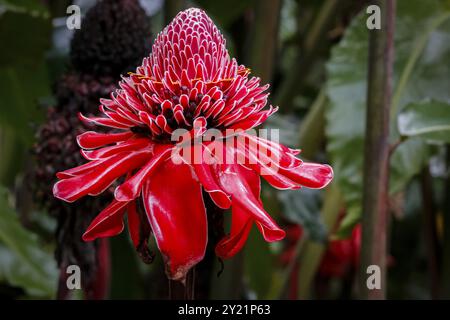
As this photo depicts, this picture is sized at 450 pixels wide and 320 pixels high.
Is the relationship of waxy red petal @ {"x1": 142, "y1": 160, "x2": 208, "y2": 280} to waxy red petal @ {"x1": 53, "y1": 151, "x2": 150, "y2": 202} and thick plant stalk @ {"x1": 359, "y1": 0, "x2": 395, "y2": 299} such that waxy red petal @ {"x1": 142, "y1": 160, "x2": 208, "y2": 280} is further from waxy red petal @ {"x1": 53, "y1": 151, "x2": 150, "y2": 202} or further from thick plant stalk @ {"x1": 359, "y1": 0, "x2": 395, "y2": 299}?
thick plant stalk @ {"x1": 359, "y1": 0, "x2": 395, "y2": 299}

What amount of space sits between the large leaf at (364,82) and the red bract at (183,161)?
0.77 ft

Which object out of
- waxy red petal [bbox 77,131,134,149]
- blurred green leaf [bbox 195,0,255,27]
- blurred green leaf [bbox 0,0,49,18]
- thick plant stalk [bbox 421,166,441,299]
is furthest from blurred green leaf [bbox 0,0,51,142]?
thick plant stalk [bbox 421,166,441,299]

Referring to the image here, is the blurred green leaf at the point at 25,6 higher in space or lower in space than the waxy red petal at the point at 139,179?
higher

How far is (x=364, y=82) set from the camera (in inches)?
21.5

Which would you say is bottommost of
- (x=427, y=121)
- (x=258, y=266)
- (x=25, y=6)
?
(x=258, y=266)

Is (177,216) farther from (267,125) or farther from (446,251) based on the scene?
(446,251)

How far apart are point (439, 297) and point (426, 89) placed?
0.65ft

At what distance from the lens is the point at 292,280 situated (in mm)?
587

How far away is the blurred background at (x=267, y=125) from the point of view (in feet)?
1.40

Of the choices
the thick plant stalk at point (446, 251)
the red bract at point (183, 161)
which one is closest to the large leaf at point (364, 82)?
the thick plant stalk at point (446, 251)

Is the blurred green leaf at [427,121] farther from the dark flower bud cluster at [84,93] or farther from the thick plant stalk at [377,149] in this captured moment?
the dark flower bud cluster at [84,93]

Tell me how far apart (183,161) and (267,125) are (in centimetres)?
28

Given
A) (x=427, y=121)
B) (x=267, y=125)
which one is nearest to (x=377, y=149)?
(x=427, y=121)

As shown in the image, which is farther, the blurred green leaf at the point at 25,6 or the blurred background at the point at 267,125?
the blurred green leaf at the point at 25,6
